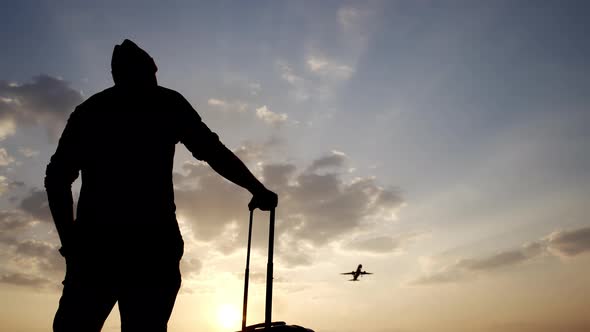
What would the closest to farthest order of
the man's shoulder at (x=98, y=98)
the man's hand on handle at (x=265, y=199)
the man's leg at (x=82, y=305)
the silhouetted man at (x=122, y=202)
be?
the man's leg at (x=82, y=305)
the silhouetted man at (x=122, y=202)
the man's shoulder at (x=98, y=98)
the man's hand on handle at (x=265, y=199)

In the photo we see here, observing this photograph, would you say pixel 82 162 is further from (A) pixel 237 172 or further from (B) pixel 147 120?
(A) pixel 237 172

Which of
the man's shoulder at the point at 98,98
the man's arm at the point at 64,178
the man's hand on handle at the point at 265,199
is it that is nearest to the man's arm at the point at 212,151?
the man's hand on handle at the point at 265,199

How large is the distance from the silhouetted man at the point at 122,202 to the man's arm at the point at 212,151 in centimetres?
5

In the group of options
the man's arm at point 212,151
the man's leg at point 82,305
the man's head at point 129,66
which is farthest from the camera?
the man's arm at point 212,151

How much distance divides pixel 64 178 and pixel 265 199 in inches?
65.7

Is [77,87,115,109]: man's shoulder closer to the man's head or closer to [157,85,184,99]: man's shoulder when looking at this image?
the man's head

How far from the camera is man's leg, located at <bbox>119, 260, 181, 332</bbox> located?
3150 millimetres

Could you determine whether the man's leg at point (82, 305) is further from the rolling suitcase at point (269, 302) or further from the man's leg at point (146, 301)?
the rolling suitcase at point (269, 302)

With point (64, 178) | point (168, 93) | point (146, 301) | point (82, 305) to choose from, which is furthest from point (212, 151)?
point (82, 305)

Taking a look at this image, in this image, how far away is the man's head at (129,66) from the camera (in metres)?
3.61

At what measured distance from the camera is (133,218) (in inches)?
127

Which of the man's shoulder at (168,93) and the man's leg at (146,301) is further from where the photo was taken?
the man's shoulder at (168,93)

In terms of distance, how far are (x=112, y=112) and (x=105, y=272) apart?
1236 mm

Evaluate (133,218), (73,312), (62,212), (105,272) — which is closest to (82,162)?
(62,212)
